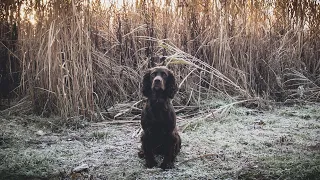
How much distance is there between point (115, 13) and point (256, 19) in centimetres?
212

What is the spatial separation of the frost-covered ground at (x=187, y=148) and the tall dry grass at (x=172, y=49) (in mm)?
433

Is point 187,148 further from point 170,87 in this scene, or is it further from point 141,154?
point 170,87

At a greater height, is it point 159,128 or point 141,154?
point 159,128

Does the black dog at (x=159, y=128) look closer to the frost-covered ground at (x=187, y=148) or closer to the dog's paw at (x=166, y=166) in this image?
the dog's paw at (x=166, y=166)

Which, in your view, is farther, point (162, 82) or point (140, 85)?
point (140, 85)

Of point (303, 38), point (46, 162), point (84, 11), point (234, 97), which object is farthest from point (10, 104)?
point (303, 38)

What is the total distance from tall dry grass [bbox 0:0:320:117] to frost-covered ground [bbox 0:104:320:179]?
433 mm

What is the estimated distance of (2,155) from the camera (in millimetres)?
Answer: 2896

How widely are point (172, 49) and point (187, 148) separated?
6.29 ft

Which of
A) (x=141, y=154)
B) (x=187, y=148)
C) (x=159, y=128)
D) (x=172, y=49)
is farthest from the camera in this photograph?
(x=172, y=49)

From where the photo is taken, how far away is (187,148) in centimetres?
316

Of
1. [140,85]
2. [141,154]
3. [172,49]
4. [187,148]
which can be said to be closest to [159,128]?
[141,154]

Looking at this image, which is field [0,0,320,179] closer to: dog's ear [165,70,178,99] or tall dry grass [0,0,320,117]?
tall dry grass [0,0,320,117]

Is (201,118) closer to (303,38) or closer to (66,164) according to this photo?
(66,164)
